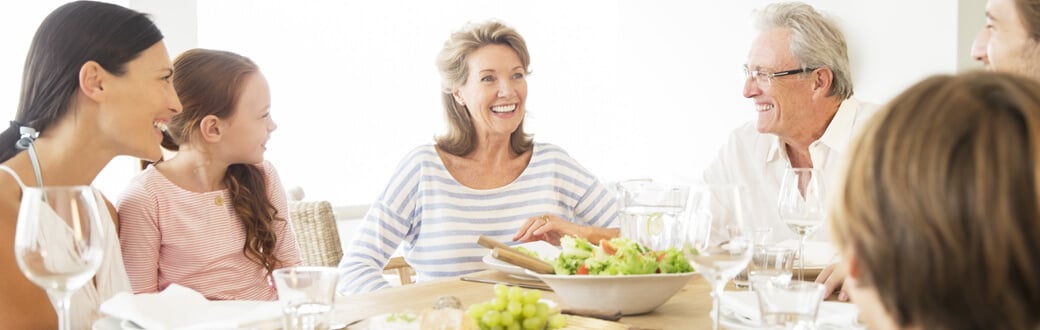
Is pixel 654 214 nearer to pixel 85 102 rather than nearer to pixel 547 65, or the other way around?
pixel 85 102

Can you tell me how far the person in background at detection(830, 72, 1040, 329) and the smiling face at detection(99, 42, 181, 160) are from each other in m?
1.57

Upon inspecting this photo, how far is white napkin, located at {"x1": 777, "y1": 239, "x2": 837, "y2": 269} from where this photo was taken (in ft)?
6.62

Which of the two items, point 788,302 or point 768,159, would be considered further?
point 768,159

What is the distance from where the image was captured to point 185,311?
1.50 meters

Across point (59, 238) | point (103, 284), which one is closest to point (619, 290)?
point (59, 238)

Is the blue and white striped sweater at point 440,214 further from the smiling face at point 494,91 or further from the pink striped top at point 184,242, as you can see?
the pink striped top at point 184,242

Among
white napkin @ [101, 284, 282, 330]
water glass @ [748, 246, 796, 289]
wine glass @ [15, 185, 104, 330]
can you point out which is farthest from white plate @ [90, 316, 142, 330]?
water glass @ [748, 246, 796, 289]

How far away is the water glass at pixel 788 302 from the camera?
1.21m

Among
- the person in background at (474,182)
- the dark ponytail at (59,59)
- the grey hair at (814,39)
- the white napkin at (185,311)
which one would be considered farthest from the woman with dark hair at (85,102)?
the grey hair at (814,39)

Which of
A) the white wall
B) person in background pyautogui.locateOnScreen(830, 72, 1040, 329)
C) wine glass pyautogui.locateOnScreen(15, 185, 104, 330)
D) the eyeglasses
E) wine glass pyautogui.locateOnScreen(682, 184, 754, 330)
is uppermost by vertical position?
person in background pyautogui.locateOnScreen(830, 72, 1040, 329)

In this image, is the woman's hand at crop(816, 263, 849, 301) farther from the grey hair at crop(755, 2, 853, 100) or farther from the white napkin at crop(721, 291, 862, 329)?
the grey hair at crop(755, 2, 853, 100)

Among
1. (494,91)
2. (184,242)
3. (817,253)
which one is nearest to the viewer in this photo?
(817,253)

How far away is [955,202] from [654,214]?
30.7 inches

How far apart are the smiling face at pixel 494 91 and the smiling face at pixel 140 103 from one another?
3.12ft
